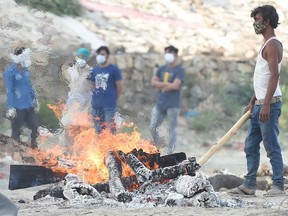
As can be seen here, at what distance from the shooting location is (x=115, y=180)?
8.20m

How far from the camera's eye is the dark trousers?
10.7 meters

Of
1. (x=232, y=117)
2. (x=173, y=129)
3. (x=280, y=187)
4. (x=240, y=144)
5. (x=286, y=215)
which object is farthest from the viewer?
(x=232, y=117)

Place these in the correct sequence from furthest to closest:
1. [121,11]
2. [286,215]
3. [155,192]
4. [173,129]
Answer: [121,11]
[173,129]
[155,192]
[286,215]

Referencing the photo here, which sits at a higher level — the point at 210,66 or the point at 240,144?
the point at 210,66

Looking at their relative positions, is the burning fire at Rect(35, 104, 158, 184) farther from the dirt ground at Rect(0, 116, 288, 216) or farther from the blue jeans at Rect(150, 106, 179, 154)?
the blue jeans at Rect(150, 106, 179, 154)

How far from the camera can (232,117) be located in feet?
58.9

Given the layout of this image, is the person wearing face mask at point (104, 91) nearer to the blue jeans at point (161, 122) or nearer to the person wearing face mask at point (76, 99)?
the person wearing face mask at point (76, 99)

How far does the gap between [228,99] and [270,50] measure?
10043 millimetres

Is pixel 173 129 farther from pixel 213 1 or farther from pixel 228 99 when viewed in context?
pixel 213 1

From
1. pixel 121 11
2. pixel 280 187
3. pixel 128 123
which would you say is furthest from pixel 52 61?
pixel 121 11

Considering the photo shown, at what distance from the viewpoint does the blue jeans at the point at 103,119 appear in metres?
10.2

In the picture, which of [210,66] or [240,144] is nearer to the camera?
[240,144]

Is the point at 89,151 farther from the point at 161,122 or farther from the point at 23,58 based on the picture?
the point at 161,122

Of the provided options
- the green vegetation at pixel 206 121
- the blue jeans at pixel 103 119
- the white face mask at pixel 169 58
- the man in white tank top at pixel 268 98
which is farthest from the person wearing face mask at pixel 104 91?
the green vegetation at pixel 206 121
